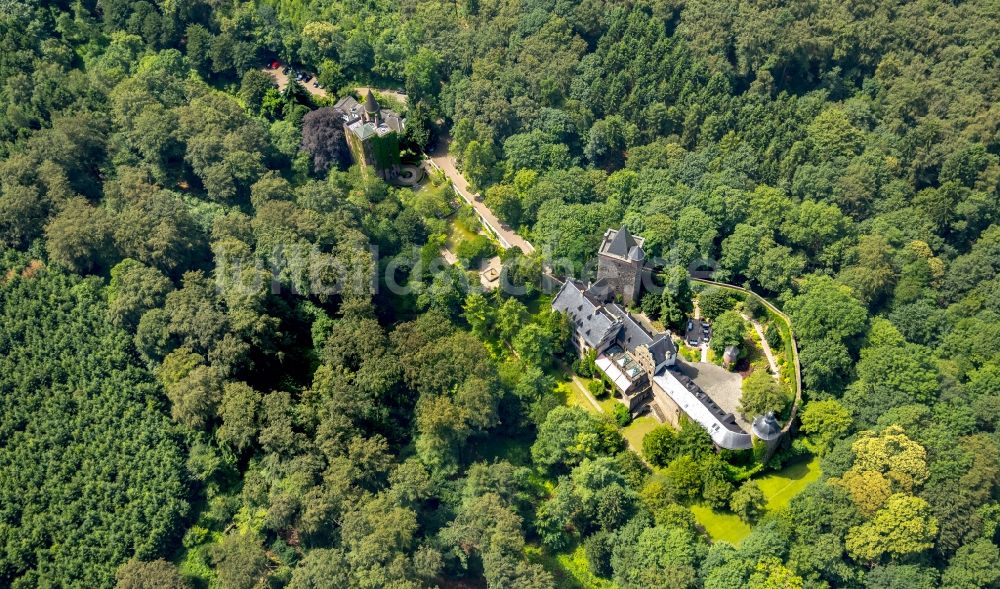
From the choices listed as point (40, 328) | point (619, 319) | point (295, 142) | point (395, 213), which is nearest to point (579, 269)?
point (619, 319)

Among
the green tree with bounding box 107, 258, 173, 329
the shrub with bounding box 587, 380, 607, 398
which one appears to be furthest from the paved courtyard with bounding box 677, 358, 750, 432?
the green tree with bounding box 107, 258, 173, 329

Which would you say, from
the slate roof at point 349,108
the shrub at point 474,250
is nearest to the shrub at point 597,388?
the shrub at point 474,250

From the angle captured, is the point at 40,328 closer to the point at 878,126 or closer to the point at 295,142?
the point at 295,142

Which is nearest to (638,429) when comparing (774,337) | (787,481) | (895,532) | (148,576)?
(787,481)

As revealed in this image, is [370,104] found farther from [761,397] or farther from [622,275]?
[761,397]

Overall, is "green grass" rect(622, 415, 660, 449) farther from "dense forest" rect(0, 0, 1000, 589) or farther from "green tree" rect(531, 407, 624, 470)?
"green tree" rect(531, 407, 624, 470)
